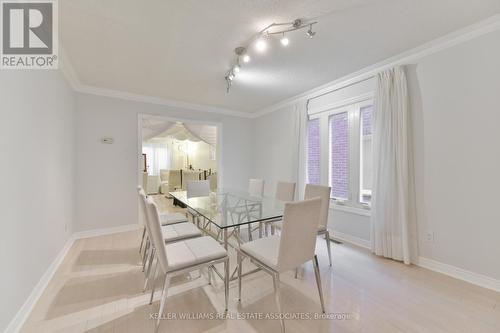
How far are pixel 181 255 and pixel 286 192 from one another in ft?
6.28

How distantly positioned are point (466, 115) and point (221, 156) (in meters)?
4.07

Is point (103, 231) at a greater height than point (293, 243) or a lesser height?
lesser

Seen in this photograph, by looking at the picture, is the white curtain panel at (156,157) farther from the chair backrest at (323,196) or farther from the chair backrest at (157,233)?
the chair backrest at (157,233)

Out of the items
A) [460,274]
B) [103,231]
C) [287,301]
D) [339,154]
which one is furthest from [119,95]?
[460,274]

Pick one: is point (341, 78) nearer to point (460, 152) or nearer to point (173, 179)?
point (460, 152)

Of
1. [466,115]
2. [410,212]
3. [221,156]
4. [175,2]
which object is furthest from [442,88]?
[221,156]

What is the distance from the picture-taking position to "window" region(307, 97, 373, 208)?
9.98ft

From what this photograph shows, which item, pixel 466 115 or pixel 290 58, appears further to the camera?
pixel 290 58

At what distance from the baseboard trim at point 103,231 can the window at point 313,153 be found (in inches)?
135

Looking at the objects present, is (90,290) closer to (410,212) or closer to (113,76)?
(113,76)

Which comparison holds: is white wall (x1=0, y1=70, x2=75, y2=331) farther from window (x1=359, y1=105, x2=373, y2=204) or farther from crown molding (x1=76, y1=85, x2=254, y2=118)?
window (x1=359, y1=105, x2=373, y2=204)

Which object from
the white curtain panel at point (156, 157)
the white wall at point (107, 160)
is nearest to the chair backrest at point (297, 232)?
the white wall at point (107, 160)

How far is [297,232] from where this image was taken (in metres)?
1.49

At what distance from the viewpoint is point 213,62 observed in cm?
265
